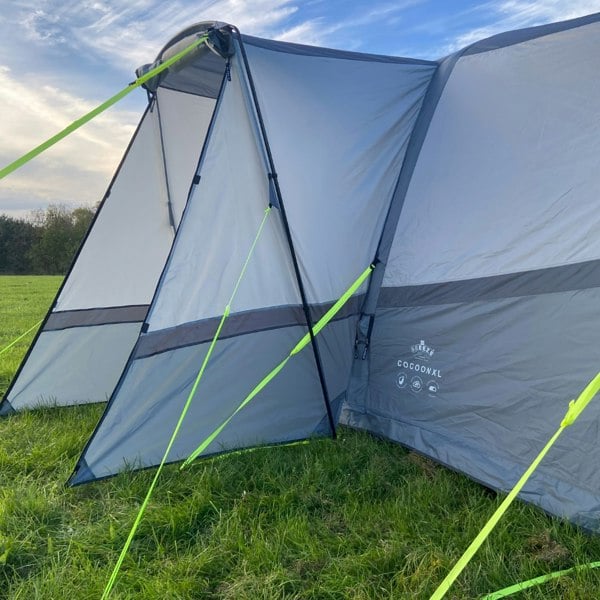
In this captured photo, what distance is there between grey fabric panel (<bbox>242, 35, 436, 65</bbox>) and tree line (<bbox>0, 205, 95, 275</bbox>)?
28847mm

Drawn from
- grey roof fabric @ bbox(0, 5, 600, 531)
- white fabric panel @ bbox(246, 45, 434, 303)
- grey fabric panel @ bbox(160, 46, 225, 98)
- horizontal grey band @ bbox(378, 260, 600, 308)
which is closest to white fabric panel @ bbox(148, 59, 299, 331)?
grey roof fabric @ bbox(0, 5, 600, 531)

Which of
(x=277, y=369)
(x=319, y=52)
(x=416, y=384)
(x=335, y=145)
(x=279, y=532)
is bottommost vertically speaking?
(x=279, y=532)

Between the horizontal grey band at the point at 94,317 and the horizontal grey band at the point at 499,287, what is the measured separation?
1826mm

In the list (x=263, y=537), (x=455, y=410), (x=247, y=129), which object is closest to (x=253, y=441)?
A: (x=263, y=537)

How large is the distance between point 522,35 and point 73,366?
360 cm

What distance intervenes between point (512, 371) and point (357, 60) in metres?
2.05

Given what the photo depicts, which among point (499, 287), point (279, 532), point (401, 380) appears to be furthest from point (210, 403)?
point (499, 287)

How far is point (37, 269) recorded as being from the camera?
99.3ft

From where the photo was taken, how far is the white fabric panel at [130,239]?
13.1 feet

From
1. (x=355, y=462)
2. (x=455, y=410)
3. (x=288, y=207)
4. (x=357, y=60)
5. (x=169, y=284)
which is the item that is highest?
(x=357, y=60)

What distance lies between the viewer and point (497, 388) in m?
2.82

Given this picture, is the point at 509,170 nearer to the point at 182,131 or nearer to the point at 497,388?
the point at 497,388

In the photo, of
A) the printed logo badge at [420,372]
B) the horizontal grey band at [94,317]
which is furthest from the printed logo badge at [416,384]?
the horizontal grey band at [94,317]

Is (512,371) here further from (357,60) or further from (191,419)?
(357,60)
